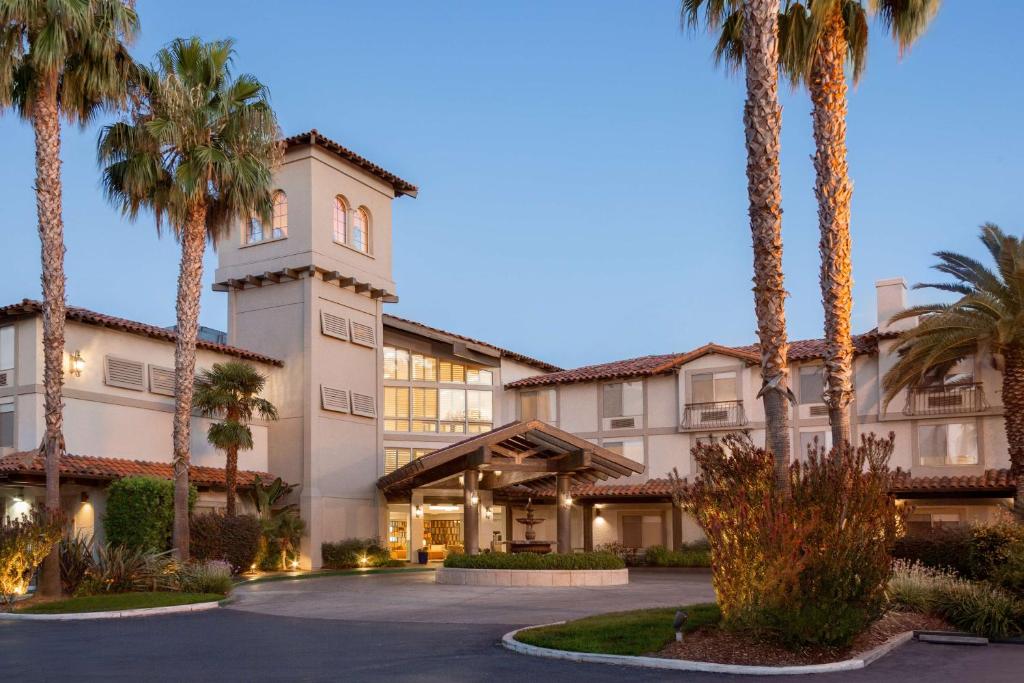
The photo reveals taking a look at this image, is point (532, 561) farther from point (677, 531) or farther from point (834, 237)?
point (677, 531)

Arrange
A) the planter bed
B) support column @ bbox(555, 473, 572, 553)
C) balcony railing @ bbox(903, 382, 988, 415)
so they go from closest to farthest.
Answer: the planter bed < support column @ bbox(555, 473, 572, 553) < balcony railing @ bbox(903, 382, 988, 415)

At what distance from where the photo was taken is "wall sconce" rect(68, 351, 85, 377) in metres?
30.5

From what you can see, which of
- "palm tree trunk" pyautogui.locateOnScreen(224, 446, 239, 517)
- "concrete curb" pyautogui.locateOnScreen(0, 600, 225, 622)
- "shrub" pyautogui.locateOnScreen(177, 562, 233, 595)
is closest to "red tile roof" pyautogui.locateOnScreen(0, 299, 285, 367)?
"palm tree trunk" pyautogui.locateOnScreen(224, 446, 239, 517)

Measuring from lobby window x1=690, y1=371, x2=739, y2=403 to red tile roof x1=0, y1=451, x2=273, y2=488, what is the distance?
18037 mm

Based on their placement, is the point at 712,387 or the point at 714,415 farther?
the point at 712,387

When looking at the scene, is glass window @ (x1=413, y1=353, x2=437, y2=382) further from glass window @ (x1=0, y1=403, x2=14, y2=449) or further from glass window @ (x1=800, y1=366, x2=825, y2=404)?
glass window @ (x1=0, y1=403, x2=14, y2=449)

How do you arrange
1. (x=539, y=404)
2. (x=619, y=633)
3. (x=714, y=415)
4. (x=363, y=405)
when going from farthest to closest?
(x=539, y=404), (x=714, y=415), (x=363, y=405), (x=619, y=633)

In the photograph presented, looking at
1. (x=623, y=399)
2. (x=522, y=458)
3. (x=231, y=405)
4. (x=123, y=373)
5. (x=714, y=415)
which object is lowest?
(x=522, y=458)

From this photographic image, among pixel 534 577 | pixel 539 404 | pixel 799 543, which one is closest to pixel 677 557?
pixel 539 404

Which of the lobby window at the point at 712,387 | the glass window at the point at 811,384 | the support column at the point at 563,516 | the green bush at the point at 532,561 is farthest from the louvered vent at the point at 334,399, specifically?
the glass window at the point at 811,384

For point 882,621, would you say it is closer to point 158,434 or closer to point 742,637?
point 742,637

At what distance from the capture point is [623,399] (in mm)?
45531

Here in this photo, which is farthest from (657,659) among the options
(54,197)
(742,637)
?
(54,197)

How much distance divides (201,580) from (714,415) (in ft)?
80.2
